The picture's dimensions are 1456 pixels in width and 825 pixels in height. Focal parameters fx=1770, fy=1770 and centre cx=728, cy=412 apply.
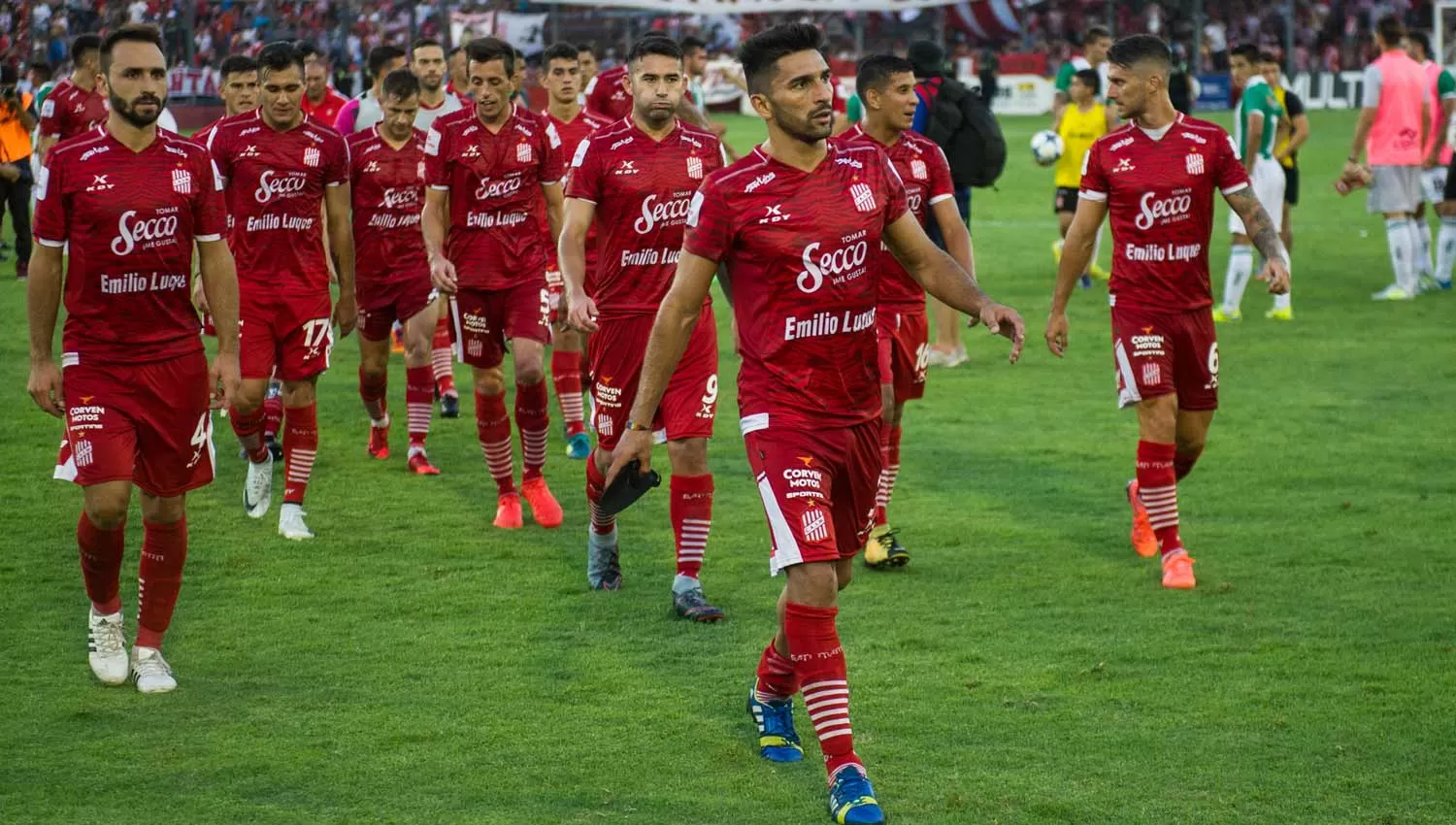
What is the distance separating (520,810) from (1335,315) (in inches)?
552

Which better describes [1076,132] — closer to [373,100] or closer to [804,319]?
[373,100]

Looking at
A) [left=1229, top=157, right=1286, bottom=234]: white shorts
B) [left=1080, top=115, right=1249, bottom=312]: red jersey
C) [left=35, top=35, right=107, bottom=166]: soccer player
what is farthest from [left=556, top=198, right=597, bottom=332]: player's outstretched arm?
[left=1229, top=157, right=1286, bottom=234]: white shorts

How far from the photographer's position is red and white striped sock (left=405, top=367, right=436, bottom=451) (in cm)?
1153

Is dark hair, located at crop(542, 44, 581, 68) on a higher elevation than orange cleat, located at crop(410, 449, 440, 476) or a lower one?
higher

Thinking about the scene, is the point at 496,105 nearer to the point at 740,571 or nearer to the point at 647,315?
the point at 647,315

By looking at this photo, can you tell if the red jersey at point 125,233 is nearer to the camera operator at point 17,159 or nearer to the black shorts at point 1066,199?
the black shorts at point 1066,199

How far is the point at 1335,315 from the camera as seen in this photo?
17.8 m

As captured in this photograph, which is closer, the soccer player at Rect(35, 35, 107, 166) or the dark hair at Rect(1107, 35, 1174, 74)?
the dark hair at Rect(1107, 35, 1174, 74)

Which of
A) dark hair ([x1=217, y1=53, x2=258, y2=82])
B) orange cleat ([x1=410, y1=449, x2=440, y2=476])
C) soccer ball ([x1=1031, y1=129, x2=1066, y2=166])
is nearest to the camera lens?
dark hair ([x1=217, y1=53, x2=258, y2=82])

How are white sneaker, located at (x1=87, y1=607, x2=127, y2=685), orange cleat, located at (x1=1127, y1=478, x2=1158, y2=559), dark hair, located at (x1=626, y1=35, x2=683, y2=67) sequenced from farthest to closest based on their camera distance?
orange cleat, located at (x1=1127, y1=478, x2=1158, y2=559), dark hair, located at (x1=626, y1=35, x2=683, y2=67), white sneaker, located at (x1=87, y1=607, x2=127, y2=685)

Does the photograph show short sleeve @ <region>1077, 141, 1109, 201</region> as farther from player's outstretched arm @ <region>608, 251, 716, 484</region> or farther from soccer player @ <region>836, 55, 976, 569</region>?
player's outstretched arm @ <region>608, 251, 716, 484</region>

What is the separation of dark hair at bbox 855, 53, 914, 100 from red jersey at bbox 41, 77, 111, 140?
10585 mm

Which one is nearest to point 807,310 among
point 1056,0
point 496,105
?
point 496,105

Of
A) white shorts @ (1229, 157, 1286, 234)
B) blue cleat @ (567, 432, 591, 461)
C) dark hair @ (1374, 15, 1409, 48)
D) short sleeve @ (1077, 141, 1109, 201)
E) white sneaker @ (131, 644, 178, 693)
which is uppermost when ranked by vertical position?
short sleeve @ (1077, 141, 1109, 201)
